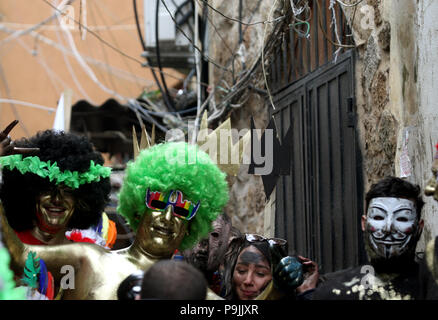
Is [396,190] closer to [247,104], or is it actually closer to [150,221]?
[150,221]

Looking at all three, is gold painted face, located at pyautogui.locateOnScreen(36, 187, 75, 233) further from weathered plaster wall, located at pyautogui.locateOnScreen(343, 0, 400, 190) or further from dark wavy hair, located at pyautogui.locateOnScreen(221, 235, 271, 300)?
weathered plaster wall, located at pyautogui.locateOnScreen(343, 0, 400, 190)

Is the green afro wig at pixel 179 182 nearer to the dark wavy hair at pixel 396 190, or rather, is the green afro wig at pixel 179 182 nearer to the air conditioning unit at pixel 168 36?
the dark wavy hair at pixel 396 190

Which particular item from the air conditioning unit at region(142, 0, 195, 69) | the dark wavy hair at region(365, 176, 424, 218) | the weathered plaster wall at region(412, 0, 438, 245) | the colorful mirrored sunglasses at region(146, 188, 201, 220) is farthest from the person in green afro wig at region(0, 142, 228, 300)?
the air conditioning unit at region(142, 0, 195, 69)

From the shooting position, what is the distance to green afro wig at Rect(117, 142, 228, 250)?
3814 millimetres

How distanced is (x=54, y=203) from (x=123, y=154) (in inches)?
355

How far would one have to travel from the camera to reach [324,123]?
545cm

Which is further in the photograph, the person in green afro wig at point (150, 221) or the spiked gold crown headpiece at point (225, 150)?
the spiked gold crown headpiece at point (225, 150)

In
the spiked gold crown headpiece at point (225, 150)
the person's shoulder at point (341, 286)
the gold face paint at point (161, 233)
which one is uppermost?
→ the spiked gold crown headpiece at point (225, 150)

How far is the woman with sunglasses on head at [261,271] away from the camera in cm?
331

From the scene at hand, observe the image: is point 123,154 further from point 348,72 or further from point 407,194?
point 407,194

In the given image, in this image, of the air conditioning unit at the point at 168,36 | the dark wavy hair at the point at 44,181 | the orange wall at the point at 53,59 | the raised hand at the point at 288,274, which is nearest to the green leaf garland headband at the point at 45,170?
the dark wavy hair at the point at 44,181

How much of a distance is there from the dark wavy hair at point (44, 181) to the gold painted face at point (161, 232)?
0.54m

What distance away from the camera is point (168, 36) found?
10.7 m
